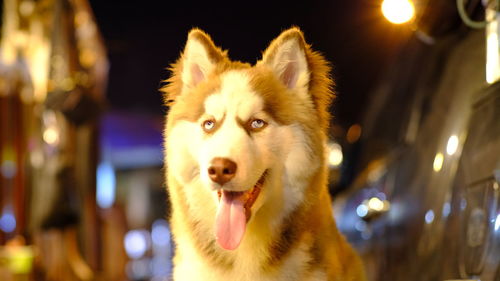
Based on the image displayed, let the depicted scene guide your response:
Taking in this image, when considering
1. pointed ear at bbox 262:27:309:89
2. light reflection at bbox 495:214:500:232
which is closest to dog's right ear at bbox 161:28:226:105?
pointed ear at bbox 262:27:309:89

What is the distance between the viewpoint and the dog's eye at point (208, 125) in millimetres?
1701

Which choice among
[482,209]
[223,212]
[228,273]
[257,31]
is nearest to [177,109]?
[223,212]

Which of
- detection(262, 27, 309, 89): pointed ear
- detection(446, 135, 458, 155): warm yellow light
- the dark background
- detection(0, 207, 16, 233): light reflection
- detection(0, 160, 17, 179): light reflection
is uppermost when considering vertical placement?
the dark background

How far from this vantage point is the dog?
164 centimetres

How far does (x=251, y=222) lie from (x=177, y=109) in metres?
0.38

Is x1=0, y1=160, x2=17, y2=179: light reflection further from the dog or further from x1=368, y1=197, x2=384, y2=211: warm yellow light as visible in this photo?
the dog

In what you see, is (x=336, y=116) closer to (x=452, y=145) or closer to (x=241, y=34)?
(x=452, y=145)

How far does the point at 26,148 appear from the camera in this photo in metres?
6.92

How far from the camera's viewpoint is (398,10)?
10.3 feet

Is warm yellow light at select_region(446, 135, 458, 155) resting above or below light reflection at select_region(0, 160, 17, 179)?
below

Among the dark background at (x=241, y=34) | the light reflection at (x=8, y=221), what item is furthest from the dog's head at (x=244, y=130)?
the light reflection at (x=8, y=221)

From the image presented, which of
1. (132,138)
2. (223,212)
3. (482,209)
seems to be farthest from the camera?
(132,138)

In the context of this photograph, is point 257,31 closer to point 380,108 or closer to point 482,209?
point 380,108

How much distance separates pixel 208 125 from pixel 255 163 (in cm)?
19
